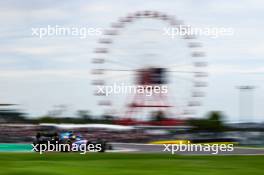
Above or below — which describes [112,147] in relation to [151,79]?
below

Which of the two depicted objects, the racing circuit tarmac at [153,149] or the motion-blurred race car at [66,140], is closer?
the racing circuit tarmac at [153,149]

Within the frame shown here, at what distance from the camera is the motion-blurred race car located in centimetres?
Answer: 1398

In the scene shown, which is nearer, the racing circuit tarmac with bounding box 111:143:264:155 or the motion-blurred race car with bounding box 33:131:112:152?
the racing circuit tarmac with bounding box 111:143:264:155

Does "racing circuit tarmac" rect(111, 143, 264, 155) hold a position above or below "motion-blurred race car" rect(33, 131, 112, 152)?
below

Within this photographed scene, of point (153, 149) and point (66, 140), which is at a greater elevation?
point (66, 140)

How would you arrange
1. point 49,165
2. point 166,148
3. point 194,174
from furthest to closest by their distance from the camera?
point 166,148, point 49,165, point 194,174

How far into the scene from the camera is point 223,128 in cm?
1587

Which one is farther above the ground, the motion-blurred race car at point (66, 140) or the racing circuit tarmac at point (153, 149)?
the motion-blurred race car at point (66, 140)

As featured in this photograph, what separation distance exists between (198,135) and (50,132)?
13.3 ft

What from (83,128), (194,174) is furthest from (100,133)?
(194,174)

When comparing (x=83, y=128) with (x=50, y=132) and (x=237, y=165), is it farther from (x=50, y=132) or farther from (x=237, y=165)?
(x=237, y=165)

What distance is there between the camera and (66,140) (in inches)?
559

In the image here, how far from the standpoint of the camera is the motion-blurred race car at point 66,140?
45.9ft

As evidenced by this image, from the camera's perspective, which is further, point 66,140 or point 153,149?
point 66,140
